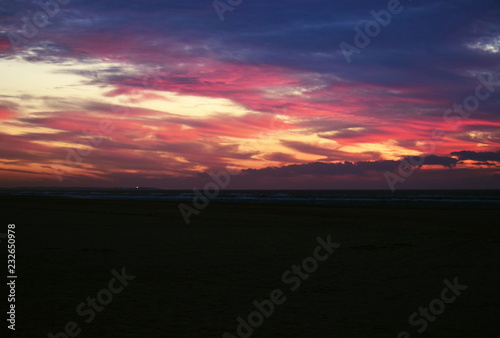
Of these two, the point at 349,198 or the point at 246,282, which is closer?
the point at 246,282

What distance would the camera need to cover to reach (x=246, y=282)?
32.9ft

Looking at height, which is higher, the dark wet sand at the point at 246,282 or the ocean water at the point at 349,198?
the ocean water at the point at 349,198
